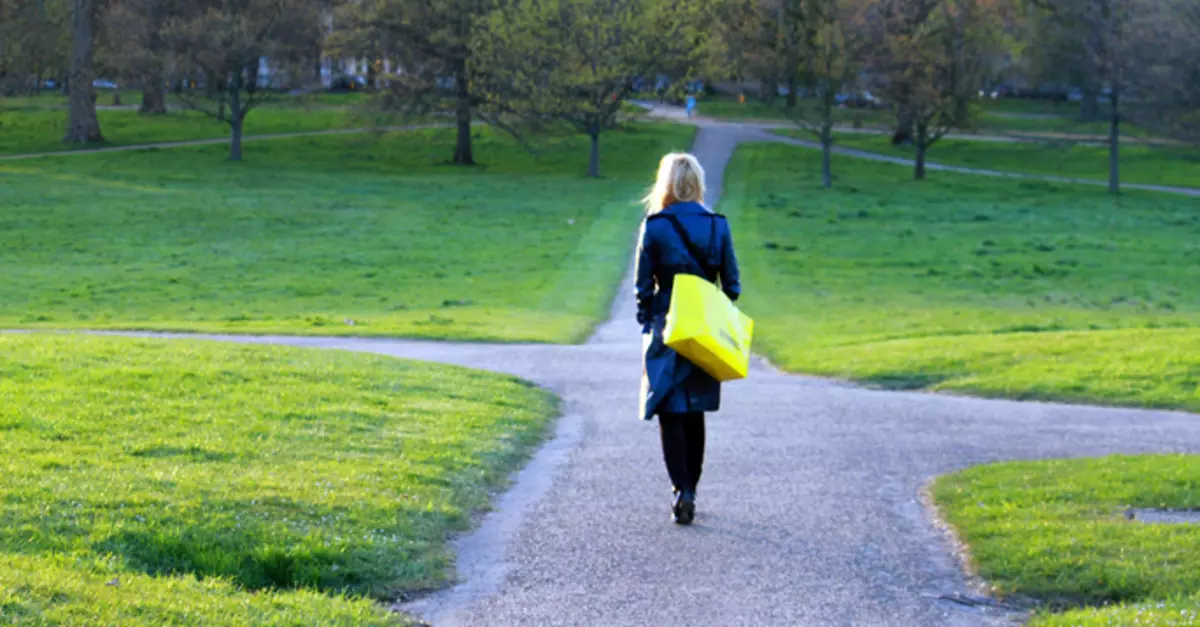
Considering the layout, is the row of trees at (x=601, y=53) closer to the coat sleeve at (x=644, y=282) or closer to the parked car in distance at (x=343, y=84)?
the parked car in distance at (x=343, y=84)

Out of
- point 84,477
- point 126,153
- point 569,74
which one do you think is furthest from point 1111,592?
point 126,153

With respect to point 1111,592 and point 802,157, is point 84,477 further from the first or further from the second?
point 802,157

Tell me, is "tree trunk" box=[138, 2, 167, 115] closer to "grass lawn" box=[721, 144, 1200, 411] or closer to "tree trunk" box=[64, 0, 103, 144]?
"tree trunk" box=[64, 0, 103, 144]

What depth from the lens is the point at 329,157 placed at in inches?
2422

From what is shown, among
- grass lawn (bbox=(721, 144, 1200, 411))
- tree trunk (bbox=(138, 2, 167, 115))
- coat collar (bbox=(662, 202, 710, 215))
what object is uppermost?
tree trunk (bbox=(138, 2, 167, 115))

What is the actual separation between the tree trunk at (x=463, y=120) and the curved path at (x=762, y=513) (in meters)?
44.6

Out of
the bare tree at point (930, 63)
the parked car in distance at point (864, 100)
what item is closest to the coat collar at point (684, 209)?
the bare tree at point (930, 63)

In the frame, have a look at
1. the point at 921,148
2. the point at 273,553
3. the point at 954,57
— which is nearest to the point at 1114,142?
the point at 954,57

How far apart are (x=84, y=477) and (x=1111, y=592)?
16.9 feet

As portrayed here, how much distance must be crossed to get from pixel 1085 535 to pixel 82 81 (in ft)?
188

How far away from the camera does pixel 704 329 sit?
7438mm

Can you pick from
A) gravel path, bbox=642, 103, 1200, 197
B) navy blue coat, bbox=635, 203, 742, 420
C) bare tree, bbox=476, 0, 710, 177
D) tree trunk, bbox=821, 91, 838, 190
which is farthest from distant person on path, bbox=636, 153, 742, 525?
gravel path, bbox=642, 103, 1200, 197

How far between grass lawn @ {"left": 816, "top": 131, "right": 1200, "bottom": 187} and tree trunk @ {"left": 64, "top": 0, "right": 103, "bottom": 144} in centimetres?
3482

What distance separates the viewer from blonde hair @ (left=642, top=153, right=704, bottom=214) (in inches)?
308
